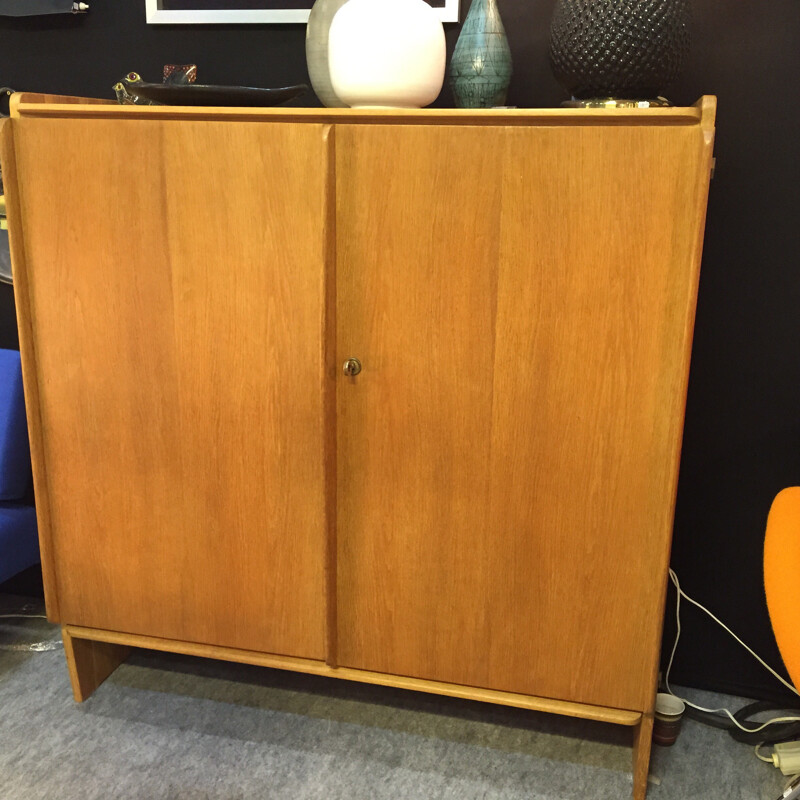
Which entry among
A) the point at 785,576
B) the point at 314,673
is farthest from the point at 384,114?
the point at 314,673

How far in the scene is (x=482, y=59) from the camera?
1470 millimetres

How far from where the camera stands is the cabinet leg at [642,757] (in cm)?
153

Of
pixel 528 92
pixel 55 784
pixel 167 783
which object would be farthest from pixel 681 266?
pixel 55 784

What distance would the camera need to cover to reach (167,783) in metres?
1.61

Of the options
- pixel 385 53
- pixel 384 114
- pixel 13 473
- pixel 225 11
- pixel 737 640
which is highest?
pixel 225 11

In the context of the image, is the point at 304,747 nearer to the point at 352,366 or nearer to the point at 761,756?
the point at 352,366

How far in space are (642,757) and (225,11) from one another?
178 centimetres

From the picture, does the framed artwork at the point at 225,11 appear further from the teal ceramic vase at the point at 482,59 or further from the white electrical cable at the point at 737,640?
the white electrical cable at the point at 737,640

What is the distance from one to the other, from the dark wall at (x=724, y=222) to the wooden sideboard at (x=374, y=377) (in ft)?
1.40

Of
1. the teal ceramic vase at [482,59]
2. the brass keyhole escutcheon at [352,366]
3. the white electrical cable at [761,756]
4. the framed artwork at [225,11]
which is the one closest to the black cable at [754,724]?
the white electrical cable at [761,756]

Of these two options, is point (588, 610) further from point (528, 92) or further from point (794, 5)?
point (794, 5)

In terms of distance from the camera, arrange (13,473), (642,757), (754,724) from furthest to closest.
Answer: (13,473) → (754,724) → (642,757)

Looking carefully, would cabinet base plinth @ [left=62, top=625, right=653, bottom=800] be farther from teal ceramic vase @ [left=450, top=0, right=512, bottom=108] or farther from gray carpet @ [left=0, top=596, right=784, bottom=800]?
teal ceramic vase @ [left=450, top=0, right=512, bottom=108]

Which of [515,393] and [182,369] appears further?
[182,369]
